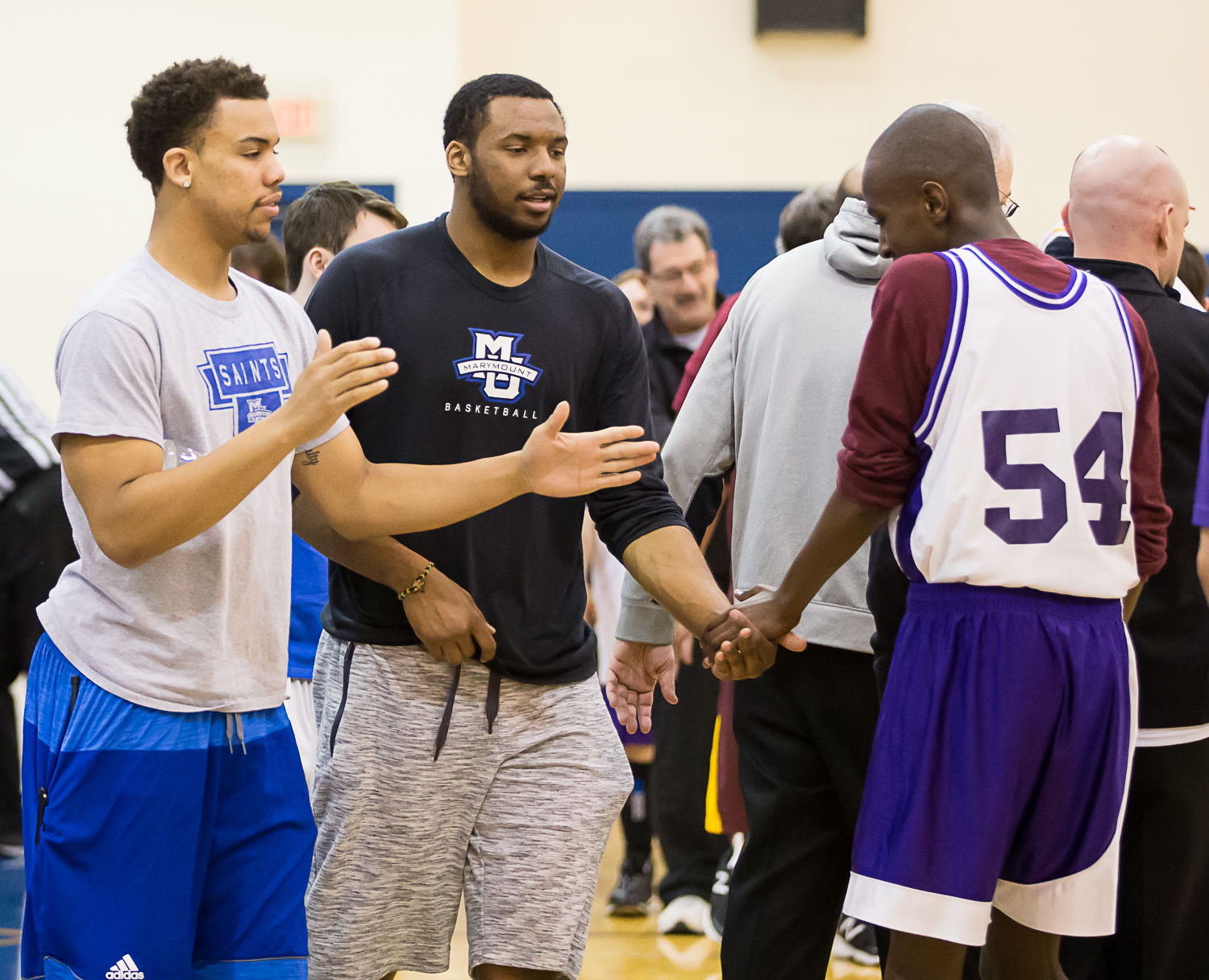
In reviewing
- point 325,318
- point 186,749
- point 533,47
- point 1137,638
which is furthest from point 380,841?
point 533,47

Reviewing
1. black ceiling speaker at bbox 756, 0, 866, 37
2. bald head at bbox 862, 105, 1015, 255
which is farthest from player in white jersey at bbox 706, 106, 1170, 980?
black ceiling speaker at bbox 756, 0, 866, 37

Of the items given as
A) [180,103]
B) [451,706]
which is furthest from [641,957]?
[180,103]

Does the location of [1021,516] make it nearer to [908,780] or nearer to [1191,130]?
[908,780]

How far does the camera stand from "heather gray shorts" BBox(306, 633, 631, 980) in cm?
242

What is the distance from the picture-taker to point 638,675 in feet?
9.40

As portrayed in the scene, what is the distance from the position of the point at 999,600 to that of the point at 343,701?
116 centimetres

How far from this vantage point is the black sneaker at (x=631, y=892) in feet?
14.5

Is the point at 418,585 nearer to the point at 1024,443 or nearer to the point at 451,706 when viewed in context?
the point at 451,706

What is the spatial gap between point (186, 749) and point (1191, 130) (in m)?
7.37

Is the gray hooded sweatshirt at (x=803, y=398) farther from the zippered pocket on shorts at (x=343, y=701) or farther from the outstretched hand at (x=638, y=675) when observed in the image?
the zippered pocket on shorts at (x=343, y=701)

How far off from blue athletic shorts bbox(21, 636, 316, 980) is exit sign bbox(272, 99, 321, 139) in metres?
5.70

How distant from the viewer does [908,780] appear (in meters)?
2.04

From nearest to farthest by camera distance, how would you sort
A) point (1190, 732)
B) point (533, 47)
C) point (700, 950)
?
point (1190, 732) → point (700, 950) → point (533, 47)

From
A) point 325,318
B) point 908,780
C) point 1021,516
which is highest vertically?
point 325,318
